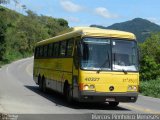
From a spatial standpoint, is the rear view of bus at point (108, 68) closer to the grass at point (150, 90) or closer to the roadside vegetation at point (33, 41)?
the roadside vegetation at point (33, 41)

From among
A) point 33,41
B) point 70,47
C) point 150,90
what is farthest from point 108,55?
point 33,41

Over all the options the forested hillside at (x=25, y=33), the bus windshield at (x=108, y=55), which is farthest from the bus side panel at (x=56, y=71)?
the forested hillside at (x=25, y=33)

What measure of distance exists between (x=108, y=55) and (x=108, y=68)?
0.50 meters

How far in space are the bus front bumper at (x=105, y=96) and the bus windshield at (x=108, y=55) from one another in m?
0.94

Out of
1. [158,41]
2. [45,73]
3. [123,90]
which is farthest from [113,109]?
[158,41]

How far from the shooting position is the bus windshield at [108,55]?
18.4 metres

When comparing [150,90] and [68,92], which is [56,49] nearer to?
[68,92]

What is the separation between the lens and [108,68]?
60.7ft

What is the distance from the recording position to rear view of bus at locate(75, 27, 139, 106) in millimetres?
18203

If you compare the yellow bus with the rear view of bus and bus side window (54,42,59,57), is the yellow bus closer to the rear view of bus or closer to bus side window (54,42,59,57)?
the rear view of bus

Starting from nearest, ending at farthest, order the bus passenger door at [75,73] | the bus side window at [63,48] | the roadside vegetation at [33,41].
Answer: the bus passenger door at [75,73] → the bus side window at [63,48] → the roadside vegetation at [33,41]

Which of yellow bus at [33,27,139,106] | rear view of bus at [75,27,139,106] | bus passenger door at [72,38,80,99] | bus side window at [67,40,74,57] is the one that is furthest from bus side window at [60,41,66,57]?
rear view of bus at [75,27,139,106]

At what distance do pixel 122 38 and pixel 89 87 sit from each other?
7.82 ft

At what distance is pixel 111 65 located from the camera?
18.6m
